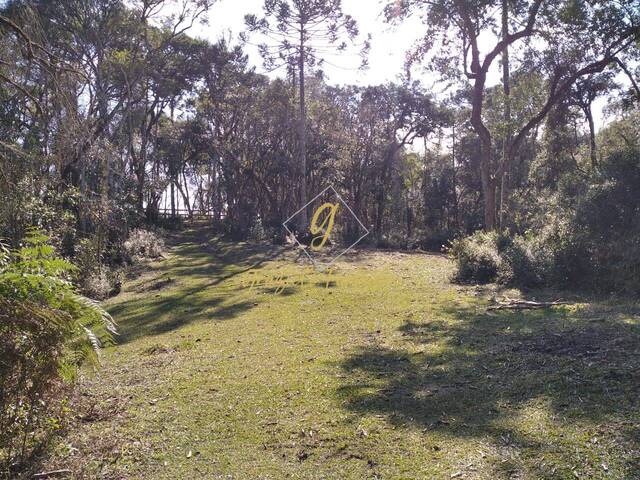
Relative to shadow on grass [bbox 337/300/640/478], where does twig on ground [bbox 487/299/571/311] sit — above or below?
above

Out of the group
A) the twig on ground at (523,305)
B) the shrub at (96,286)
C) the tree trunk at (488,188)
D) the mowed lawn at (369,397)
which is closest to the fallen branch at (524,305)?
the twig on ground at (523,305)

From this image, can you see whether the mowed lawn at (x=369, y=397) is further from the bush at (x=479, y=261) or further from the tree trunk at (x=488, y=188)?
the tree trunk at (x=488, y=188)

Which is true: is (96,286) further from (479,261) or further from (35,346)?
(35,346)

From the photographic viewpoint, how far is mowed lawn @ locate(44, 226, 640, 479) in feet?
12.0

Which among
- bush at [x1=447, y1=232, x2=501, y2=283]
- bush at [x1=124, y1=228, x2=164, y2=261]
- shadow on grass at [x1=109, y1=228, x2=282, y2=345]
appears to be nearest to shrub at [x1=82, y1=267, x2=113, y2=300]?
shadow on grass at [x1=109, y1=228, x2=282, y2=345]

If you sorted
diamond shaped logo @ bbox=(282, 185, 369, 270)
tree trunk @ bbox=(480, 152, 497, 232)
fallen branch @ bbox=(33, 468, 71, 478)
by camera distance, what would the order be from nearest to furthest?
fallen branch @ bbox=(33, 468, 71, 478)
tree trunk @ bbox=(480, 152, 497, 232)
diamond shaped logo @ bbox=(282, 185, 369, 270)

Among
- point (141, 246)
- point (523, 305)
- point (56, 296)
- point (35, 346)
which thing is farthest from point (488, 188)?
point (35, 346)

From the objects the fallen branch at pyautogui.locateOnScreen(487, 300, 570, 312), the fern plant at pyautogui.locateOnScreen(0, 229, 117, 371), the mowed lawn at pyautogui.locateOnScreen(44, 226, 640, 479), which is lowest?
the mowed lawn at pyautogui.locateOnScreen(44, 226, 640, 479)

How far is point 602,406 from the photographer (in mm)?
4145

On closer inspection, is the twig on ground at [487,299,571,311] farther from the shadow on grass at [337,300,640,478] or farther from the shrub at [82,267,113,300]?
the shrub at [82,267,113,300]

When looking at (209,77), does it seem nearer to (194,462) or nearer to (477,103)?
(477,103)

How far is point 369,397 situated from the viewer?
4.98 m

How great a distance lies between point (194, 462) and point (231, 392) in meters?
1.47

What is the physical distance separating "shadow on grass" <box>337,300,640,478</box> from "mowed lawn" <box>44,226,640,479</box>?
0.02 m
